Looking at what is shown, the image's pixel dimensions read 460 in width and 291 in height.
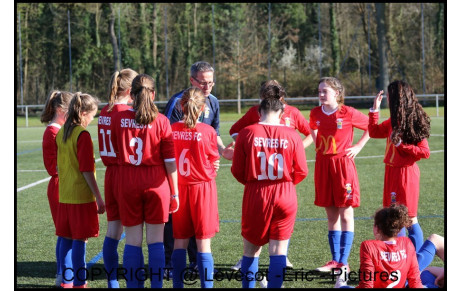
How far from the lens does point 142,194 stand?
5074 mm

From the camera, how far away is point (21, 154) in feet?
56.9

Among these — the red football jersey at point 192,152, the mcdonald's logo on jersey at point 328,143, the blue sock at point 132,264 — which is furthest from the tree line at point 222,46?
the blue sock at point 132,264

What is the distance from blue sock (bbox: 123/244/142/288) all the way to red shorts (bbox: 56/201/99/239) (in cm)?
49

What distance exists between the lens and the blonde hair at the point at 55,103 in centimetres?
584

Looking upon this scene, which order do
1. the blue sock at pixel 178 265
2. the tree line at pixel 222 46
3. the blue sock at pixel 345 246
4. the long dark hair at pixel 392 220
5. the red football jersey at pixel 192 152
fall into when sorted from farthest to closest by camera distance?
the tree line at pixel 222 46 → the blue sock at pixel 345 246 → the blue sock at pixel 178 265 → the red football jersey at pixel 192 152 → the long dark hair at pixel 392 220

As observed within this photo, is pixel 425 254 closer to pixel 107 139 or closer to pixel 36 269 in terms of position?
pixel 107 139

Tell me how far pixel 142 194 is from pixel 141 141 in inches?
17.6

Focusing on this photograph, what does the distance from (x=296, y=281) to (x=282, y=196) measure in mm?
1354

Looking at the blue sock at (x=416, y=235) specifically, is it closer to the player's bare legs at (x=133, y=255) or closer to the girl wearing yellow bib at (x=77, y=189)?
the player's bare legs at (x=133, y=255)

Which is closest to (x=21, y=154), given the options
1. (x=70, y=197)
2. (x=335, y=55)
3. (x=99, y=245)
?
(x=99, y=245)

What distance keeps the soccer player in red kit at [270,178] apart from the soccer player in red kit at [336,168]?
1319 mm

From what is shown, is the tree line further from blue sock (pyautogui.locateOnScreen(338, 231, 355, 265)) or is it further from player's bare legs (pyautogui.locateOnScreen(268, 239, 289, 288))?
player's bare legs (pyautogui.locateOnScreen(268, 239, 289, 288))

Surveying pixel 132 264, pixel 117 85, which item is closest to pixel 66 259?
pixel 132 264

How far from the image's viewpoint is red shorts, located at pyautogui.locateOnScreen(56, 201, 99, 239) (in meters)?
5.41
